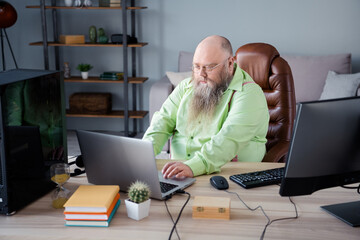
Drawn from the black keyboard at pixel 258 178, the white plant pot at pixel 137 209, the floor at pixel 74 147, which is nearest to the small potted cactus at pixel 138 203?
the white plant pot at pixel 137 209

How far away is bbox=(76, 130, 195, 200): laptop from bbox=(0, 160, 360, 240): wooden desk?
0.06 metres

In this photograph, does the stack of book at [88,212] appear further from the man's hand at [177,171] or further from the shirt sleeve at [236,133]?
the shirt sleeve at [236,133]

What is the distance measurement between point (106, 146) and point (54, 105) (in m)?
0.31

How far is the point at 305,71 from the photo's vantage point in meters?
4.29

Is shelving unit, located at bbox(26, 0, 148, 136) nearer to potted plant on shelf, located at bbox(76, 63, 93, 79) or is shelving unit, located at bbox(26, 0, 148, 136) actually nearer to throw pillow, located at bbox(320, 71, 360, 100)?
potted plant on shelf, located at bbox(76, 63, 93, 79)

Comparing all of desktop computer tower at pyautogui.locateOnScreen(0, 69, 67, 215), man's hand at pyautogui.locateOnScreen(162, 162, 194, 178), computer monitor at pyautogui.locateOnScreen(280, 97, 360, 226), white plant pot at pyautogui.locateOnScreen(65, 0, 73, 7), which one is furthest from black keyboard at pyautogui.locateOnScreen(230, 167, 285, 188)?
white plant pot at pyautogui.locateOnScreen(65, 0, 73, 7)

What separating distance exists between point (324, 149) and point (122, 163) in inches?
26.6

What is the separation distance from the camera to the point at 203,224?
1.34 metres

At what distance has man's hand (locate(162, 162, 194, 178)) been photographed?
168 cm

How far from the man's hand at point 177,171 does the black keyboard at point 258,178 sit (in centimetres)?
17

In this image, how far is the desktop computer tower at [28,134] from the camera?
54.2 inches

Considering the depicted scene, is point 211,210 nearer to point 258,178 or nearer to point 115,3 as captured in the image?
point 258,178

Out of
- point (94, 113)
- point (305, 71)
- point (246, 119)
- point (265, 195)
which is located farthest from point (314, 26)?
point (265, 195)

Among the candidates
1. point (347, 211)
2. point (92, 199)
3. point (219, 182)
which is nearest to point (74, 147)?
point (219, 182)
